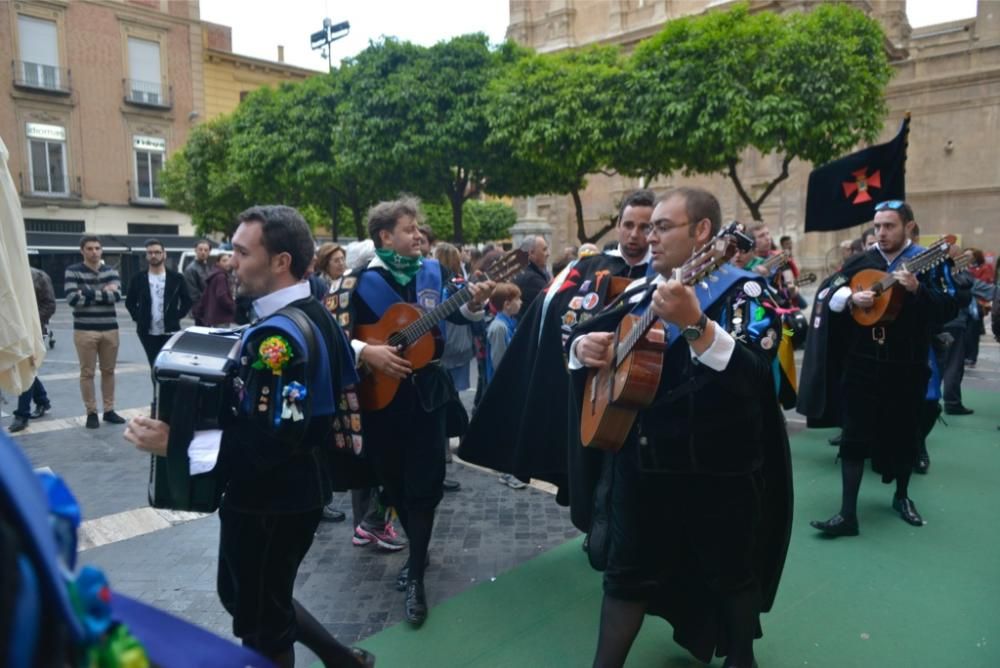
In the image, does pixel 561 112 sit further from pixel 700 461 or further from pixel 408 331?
pixel 700 461

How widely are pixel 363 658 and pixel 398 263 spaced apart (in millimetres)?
1993

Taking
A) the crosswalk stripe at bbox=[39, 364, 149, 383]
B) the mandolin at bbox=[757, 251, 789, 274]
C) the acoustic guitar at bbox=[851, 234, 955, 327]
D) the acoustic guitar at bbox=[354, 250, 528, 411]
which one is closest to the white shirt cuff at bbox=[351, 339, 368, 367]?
the acoustic guitar at bbox=[354, 250, 528, 411]

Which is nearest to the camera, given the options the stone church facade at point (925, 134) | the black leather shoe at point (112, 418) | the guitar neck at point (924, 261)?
the guitar neck at point (924, 261)

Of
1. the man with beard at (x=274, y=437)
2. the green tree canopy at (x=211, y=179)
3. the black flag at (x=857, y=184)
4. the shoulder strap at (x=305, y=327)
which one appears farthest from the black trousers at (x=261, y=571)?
the green tree canopy at (x=211, y=179)

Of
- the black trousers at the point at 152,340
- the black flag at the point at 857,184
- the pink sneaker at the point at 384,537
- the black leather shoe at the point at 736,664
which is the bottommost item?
the pink sneaker at the point at 384,537

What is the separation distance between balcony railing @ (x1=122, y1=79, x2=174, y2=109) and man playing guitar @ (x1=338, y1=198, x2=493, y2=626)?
117ft

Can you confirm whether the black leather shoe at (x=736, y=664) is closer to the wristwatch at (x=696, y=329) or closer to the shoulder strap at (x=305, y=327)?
the wristwatch at (x=696, y=329)

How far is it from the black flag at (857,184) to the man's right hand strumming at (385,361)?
3.67 m

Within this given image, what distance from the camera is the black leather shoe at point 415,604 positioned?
3.55 m

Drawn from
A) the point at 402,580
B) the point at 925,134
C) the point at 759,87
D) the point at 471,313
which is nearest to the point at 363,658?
the point at 402,580

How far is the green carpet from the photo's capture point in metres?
3.22

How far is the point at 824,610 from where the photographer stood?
361cm

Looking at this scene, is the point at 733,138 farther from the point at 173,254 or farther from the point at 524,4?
the point at 173,254

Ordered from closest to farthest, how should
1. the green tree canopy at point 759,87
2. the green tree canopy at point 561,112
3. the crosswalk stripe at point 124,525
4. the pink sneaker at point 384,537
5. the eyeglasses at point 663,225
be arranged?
the eyeglasses at point 663,225, the pink sneaker at point 384,537, the crosswalk stripe at point 124,525, the green tree canopy at point 759,87, the green tree canopy at point 561,112
